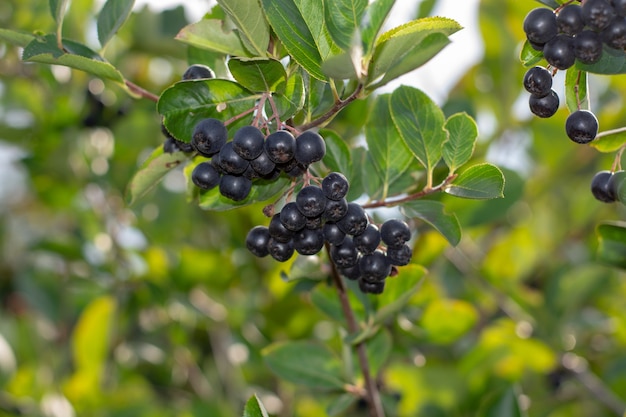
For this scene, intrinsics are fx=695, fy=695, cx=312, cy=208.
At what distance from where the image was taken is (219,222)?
9.83 feet

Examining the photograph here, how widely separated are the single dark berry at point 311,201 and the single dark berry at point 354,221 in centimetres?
6

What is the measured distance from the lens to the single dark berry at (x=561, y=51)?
1081 millimetres

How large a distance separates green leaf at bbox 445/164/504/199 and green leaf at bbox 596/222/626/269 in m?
0.45

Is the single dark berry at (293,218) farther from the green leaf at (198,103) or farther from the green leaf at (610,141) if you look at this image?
the green leaf at (610,141)

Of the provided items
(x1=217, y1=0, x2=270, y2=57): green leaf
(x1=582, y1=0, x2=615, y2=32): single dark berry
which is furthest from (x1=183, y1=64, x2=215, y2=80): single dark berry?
(x1=582, y1=0, x2=615, y2=32): single dark berry

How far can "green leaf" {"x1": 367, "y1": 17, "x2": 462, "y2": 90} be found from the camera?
1.04m

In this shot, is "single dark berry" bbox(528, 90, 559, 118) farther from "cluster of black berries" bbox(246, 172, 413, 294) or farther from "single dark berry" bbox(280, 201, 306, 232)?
"single dark berry" bbox(280, 201, 306, 232)

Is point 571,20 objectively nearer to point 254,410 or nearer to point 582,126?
point 582,126

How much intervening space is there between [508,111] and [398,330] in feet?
4.20

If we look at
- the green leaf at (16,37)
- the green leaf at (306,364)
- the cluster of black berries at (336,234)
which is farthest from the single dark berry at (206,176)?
the green leaf at (306,364)

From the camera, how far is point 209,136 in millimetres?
1145

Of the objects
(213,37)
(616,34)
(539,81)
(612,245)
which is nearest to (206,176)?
(213,37)

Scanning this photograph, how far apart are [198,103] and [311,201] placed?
0.29m

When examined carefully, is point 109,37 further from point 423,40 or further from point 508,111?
point 508,111
